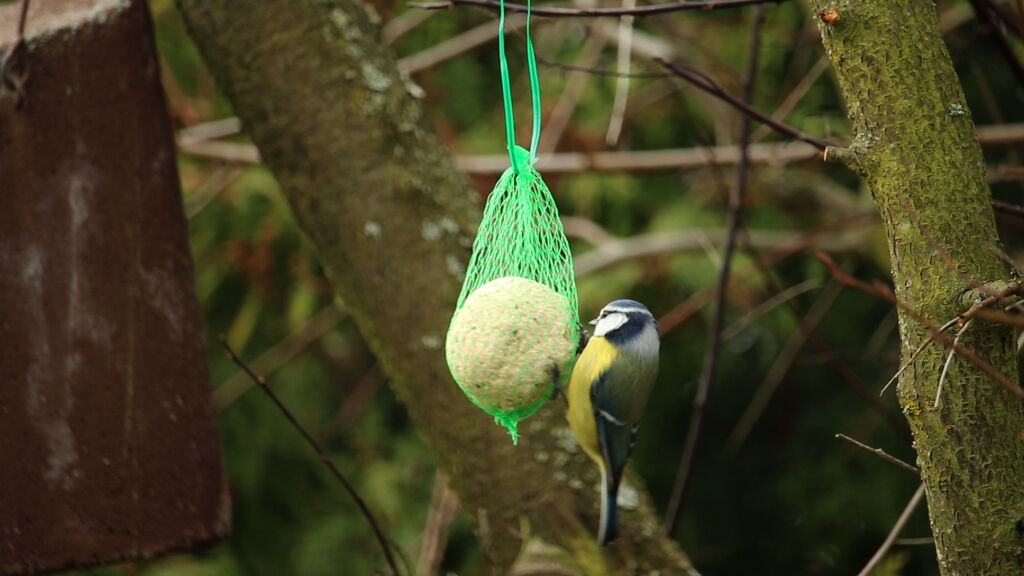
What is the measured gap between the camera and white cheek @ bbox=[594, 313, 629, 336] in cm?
140

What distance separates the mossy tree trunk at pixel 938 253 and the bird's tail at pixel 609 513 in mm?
548

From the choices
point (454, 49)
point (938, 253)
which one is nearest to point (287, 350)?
point (454, 49)

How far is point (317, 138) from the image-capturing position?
1.65m

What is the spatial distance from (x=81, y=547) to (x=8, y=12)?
0.90m

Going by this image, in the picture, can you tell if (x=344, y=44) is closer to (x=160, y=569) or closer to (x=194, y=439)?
(x=194, y=439)

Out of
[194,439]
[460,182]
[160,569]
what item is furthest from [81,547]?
[160,569]

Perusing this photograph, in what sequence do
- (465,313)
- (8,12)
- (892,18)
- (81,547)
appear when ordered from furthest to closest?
1. (8,12)
2. (81,547)
3. (465,313)
4. (892,18)

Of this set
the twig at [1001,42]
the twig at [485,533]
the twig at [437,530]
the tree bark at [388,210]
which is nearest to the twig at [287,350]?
the twig at [437,530]

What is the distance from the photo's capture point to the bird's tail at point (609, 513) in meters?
1.47

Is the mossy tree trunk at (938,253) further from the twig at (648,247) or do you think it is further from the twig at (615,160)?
the twig at (648,247)

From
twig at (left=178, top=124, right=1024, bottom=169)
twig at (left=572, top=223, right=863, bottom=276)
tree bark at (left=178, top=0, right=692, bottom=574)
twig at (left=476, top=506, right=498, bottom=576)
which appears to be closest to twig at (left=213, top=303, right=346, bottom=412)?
twig at (left=178, top=124, right=1024, bottom=169)

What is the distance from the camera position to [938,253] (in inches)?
37.1

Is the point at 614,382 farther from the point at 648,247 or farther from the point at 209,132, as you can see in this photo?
the point at 209,132

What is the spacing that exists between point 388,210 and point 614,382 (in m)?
0.48
